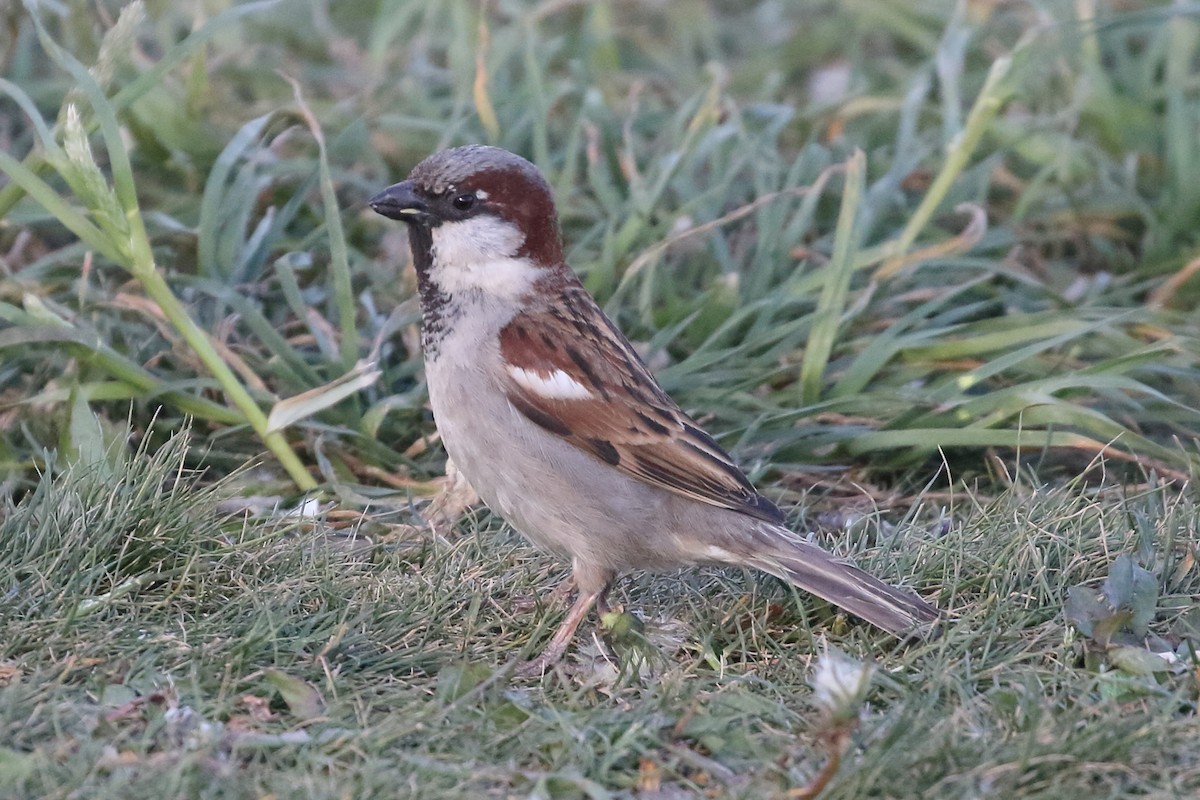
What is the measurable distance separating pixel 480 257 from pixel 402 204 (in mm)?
219

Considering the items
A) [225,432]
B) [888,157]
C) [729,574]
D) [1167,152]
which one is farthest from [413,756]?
[1167,152]

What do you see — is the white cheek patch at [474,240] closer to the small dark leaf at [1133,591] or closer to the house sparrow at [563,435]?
the house sparrow at [563,435]

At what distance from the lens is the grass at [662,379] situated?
272 cm

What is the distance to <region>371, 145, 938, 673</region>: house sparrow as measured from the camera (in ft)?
10.6

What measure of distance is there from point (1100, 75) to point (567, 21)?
2.32m

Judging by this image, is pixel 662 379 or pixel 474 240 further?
pixel 662 379

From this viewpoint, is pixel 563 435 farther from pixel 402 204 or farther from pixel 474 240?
pixel 402 204

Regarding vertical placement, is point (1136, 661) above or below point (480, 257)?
below

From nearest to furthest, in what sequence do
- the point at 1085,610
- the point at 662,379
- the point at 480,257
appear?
the point at 1085,610 → the point at 480,257 → the point at 662,379

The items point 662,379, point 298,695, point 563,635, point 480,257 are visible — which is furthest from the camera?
point 662,379

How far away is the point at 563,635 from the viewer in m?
3.20

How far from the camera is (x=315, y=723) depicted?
9.06 ft

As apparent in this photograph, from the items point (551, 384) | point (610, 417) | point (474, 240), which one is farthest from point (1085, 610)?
point (474, 240)

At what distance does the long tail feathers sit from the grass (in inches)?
3.5
